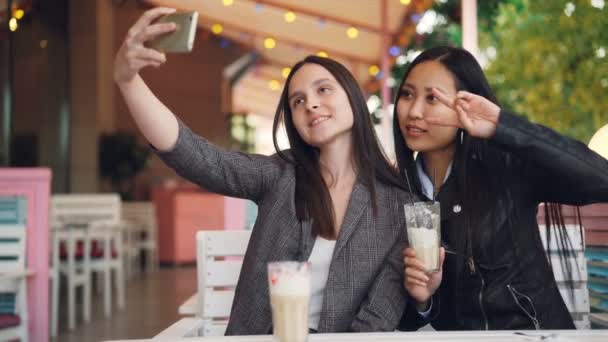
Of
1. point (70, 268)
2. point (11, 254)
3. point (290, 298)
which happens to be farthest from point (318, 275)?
point (70, 268)

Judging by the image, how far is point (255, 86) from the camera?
63.3 feet

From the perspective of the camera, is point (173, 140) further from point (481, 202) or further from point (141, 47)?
point (481, 202)

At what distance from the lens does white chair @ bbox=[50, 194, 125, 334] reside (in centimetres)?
506

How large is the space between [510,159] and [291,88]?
0.58 m

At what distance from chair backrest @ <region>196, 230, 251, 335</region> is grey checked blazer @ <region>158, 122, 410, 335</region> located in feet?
1.79

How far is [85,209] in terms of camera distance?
603 cm

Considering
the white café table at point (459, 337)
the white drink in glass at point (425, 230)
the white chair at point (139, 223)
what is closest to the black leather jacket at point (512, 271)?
the white drink in glass at point (425, 230)

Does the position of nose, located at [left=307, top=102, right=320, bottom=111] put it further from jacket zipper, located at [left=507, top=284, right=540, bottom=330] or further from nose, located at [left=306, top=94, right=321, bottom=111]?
jacket zipper, located at [left=507, top=284, right=540, bottom=330]

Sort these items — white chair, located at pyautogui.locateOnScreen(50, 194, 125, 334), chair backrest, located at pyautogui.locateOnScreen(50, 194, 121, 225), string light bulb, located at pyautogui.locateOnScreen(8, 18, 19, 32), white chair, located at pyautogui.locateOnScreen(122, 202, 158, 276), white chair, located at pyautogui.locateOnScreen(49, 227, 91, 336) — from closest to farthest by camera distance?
white chair, located at pyautogui.locateOnScreen(49, 227, 91, 336) → white chair, located at pyautogui.locateOnScreen(50, 194, 125, 334) → string light bulb, located at pyautogui.locateOnScreen(8, 18, 19, 32) → chair backrest, located at pyautogui.locateOnScreen(50, 194, 121, 225) → white chair, located at pyautogui.locateOnScreen(122, 202, 158, 276)

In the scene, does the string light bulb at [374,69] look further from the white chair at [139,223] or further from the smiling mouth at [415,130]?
the smiling mouth at [415,130]

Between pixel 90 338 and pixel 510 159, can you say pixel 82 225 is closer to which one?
pixel 90 338

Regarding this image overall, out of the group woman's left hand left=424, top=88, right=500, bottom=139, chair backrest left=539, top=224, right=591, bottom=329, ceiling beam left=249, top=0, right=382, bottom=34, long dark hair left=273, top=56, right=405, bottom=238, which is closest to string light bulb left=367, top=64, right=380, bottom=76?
ceiling beam left=249, top=0, right=382, bottom=34

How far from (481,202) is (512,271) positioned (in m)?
0.17

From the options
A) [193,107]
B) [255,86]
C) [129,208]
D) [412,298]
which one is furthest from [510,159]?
[255,86]
